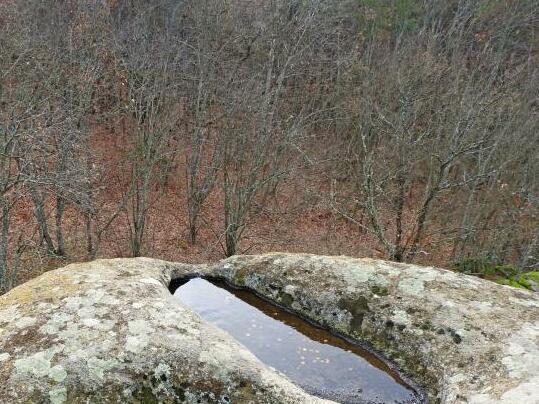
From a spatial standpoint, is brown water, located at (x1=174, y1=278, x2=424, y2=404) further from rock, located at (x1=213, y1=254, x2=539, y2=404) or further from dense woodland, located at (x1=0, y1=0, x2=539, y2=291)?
dense woodland, located at (x1=0, y1=0, x2=539, y2=291)

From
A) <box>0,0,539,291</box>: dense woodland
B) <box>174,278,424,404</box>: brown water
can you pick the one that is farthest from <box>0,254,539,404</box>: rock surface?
<box>0,0,539,291</box>: dense woodland

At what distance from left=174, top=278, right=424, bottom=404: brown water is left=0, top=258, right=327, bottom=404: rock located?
2.04 ft

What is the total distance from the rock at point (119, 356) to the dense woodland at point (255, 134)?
5.66 metres

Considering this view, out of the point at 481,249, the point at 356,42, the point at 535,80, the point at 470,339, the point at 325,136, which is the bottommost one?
the point at 481,249

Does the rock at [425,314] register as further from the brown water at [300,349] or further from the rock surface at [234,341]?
the brown water at [300,349]

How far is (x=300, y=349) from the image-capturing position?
6.06m

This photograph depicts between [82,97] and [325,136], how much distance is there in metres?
11.3

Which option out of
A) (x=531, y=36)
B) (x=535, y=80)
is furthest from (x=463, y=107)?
(x=531, y=36)

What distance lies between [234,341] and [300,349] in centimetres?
101

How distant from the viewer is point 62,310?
5.37 metres

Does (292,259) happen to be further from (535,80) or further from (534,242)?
(535,80)

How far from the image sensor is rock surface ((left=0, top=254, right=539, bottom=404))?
15.4 ft

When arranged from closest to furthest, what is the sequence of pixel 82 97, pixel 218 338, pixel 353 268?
pixel 218 338 → pixel 353 268 → pixel 82 97

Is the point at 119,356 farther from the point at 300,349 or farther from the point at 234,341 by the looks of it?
the point at 300,349
